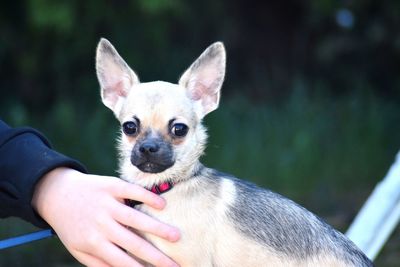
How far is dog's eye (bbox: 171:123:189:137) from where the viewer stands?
Result: 8.29 feet

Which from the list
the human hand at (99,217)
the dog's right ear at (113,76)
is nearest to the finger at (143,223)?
the human hand at (99,217)

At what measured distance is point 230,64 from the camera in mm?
8062

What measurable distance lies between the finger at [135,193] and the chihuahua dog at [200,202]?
0.07 meters

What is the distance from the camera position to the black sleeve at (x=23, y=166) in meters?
2.38

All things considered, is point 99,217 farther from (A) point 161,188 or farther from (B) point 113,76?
(B) point 113,76

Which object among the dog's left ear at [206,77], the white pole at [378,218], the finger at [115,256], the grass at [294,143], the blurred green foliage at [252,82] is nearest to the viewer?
the finger at [115,256]

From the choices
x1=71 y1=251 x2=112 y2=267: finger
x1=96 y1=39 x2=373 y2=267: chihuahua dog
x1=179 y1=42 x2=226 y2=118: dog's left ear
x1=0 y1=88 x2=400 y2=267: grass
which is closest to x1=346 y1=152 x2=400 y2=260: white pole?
x1=96 y1=39 x2=373 y2=267: chihuahua dog

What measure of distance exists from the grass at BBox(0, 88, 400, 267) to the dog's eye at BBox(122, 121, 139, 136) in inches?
84.9

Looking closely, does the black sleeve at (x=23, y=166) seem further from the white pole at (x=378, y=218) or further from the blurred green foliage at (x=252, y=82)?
the blurred green foliage at (x=252, y=82)

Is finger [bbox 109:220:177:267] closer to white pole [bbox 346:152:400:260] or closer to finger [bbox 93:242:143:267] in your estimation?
finger [bbox 93:242:143:267]

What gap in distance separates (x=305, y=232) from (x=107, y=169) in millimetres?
3047

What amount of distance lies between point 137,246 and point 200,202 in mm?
314

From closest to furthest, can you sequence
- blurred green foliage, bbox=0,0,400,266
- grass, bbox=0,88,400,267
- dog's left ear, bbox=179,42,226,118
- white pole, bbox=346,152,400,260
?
dog's left ear, bbox=179,42,226,118 < white pole, bbox=346,152,400,260 < grass, bbox=0,88,400,267 < blurred green foliage, bbox=0,0,400,266

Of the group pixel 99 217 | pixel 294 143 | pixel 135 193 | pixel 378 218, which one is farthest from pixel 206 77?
pixel 294 143
